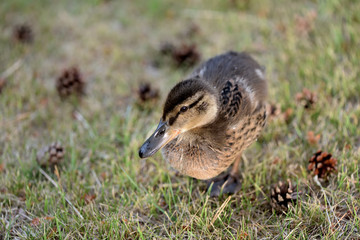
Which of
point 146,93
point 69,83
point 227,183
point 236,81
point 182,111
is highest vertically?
point 182,111

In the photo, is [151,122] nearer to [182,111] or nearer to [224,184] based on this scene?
[224,184]

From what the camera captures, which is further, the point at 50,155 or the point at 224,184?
the point at 50,155

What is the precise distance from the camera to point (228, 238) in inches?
102

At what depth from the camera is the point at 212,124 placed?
2.79 metres

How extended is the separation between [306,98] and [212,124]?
131cm

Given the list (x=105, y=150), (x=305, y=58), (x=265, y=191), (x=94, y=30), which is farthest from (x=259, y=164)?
(x=94, y=30)

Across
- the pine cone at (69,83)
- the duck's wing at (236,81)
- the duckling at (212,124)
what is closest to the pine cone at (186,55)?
the duck's wing at (236,81)

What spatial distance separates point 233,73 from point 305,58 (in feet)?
4.86

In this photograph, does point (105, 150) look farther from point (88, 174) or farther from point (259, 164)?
point (259, 164)

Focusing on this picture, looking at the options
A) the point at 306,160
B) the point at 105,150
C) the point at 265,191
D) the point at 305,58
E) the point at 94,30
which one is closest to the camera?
the point at 265,191

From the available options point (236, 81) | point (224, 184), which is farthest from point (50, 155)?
point (236, 81)

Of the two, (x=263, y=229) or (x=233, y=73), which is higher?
(x=233, y=73)

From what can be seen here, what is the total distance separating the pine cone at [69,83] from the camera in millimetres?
4105

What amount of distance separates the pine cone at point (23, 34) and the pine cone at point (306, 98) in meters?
3.29
